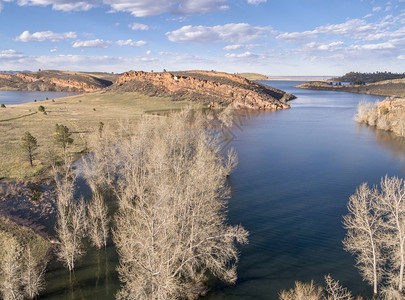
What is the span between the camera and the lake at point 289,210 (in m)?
21.8

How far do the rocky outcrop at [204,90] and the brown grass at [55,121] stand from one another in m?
9.08

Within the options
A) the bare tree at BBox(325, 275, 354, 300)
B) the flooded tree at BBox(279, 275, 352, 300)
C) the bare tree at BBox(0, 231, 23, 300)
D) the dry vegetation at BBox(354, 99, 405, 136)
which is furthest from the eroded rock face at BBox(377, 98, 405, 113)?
the bare tree at BBox(0, 231, 23, 300)

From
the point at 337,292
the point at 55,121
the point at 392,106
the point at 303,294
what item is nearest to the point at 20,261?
the point at 303,294

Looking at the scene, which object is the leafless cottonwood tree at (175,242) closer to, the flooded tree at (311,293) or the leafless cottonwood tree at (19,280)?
the flooded tree at (311,293)

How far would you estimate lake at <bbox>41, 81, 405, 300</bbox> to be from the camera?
21.8 m

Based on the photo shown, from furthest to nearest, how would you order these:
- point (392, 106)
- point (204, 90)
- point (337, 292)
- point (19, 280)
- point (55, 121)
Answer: point (204, 90), point (392, 106), point (55, 121), point (19, 280), point (337, 292)

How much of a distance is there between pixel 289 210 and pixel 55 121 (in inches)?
2886

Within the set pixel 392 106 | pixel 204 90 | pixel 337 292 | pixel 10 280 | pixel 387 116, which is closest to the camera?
pixel 10 280

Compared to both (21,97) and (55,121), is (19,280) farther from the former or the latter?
(21,97)

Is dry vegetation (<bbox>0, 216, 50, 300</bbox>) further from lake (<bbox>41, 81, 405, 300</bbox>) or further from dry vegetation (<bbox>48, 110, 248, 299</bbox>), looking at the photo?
dry vegetation (<bbox>48, 110, 248, 299</bbox>)

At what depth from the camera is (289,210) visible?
108ft

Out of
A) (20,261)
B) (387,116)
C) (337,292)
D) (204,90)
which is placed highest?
(204,90)

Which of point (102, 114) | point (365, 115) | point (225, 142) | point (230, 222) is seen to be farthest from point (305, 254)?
point (102, 114)

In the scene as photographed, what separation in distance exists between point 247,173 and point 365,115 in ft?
199
